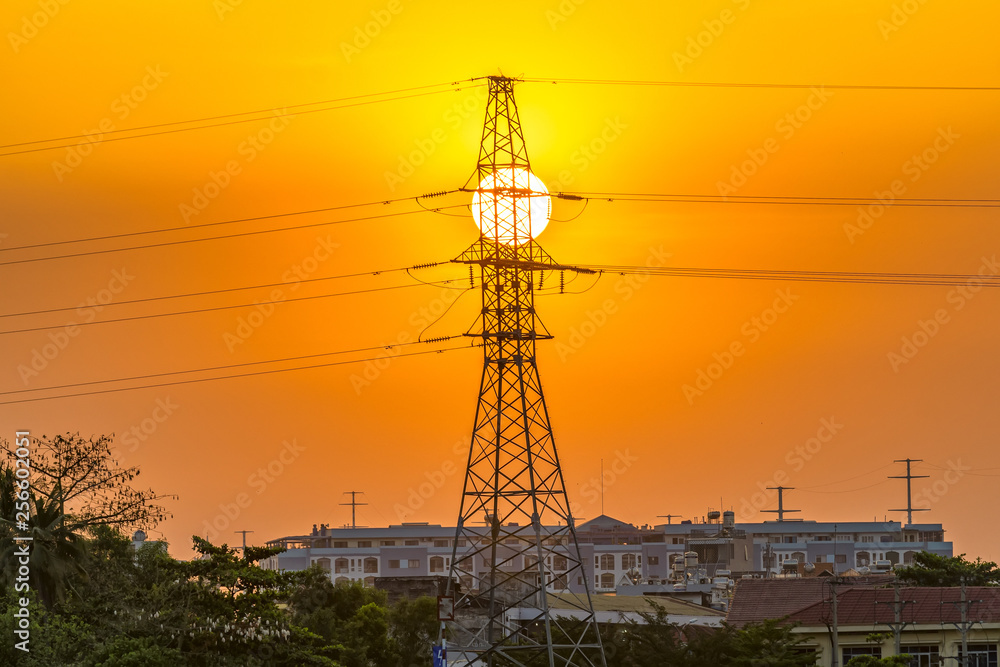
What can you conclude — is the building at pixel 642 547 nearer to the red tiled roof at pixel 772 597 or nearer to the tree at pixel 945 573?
the tree at pixel 945 573

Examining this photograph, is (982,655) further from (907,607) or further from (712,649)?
(712,649)

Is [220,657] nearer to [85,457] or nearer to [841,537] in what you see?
[85,457]

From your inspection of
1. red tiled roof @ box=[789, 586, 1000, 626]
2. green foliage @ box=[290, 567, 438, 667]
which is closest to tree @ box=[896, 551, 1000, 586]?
red tiled roof @ box=[789, 586, 1000, 626]

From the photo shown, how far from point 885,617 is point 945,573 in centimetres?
3138

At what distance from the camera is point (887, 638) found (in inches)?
2621

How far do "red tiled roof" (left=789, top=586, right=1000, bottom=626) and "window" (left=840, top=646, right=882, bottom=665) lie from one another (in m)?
1.21

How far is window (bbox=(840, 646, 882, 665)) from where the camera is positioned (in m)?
66.5

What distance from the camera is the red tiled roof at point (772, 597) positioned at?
69.6m

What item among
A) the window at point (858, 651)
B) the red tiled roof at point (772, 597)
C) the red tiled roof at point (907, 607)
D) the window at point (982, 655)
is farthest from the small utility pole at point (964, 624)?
the red tiled roof at point (772, 597)

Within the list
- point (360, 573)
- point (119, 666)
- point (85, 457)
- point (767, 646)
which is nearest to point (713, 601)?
point (767, 646)

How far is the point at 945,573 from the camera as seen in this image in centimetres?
9594

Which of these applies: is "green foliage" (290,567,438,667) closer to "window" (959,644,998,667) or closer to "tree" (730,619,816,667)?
"tree" (730,619,816,667)

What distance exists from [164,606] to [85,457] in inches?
465

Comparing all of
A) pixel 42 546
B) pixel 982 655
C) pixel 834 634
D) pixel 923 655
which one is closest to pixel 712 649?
pixel 834 634
